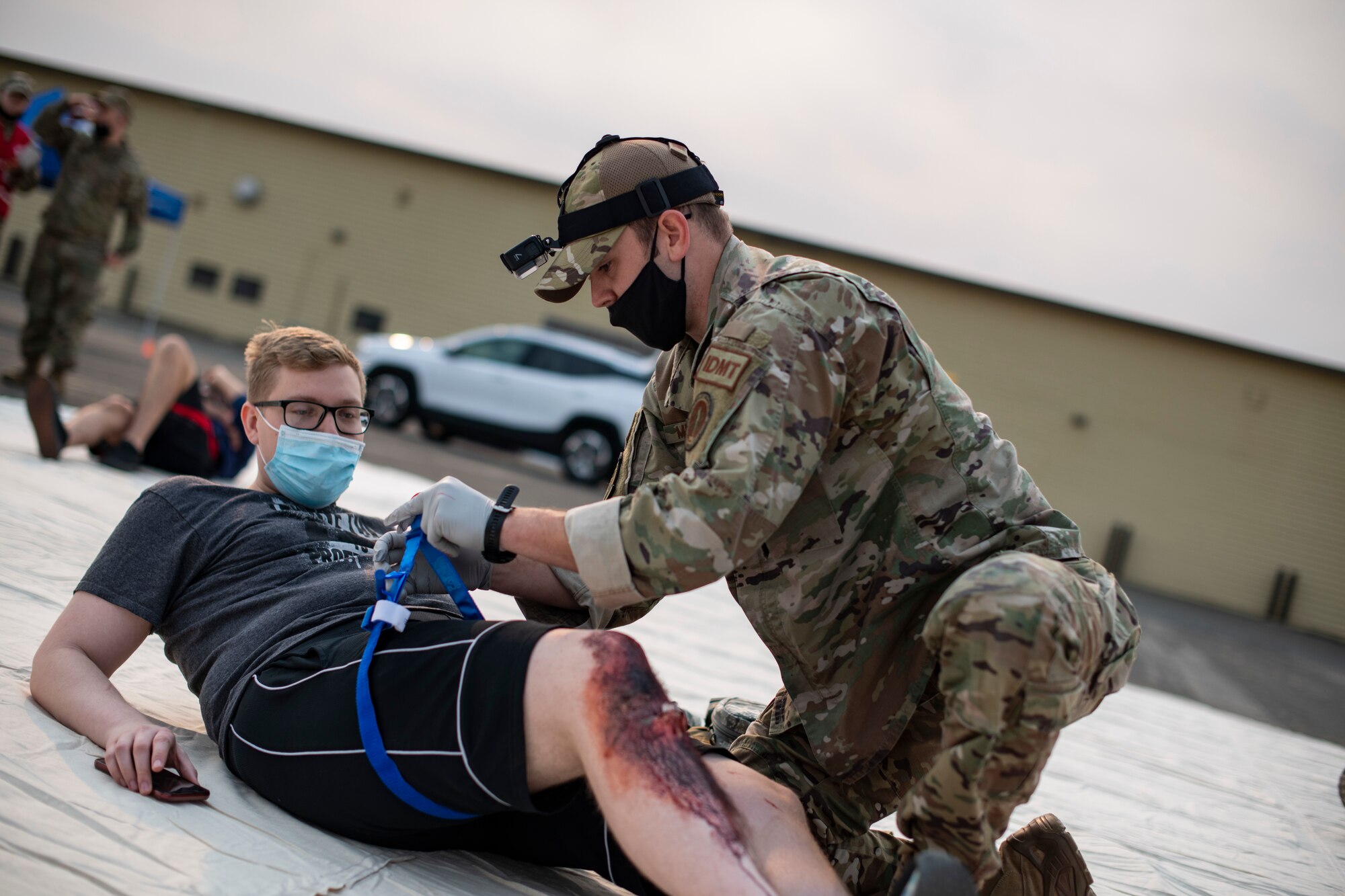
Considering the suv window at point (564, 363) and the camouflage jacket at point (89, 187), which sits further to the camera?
the suv window at point (564, 363)

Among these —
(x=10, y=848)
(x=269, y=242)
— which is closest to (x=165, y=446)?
(x=10, y=848)

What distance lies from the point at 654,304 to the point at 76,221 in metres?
6.72

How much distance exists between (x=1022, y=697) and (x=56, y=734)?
1.70 m

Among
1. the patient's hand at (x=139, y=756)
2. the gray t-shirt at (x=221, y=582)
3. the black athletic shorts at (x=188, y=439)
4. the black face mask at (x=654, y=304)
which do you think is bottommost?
the black athletic shorts at (x=188, y=439)

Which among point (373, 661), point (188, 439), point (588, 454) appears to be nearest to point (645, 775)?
point (373, 661)

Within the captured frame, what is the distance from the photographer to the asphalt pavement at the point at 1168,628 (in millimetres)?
6996

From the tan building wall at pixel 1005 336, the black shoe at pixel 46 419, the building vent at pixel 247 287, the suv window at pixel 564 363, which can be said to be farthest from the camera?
the building vent at pixel 247 287

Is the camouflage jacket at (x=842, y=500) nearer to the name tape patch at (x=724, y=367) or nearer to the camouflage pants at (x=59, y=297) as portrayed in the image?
the name tape patch at (x=724, y=367)

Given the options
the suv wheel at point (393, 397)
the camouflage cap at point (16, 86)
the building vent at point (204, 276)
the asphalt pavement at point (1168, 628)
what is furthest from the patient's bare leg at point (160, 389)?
the building vent at point (204, 276)

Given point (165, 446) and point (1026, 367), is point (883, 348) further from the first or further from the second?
point (1026, 367)

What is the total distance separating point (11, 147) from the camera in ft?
26.3

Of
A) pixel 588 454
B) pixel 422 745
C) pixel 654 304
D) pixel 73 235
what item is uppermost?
pixel 654 304

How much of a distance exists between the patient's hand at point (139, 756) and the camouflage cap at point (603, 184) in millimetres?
1062

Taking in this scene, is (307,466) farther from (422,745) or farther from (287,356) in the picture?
(422,745)
